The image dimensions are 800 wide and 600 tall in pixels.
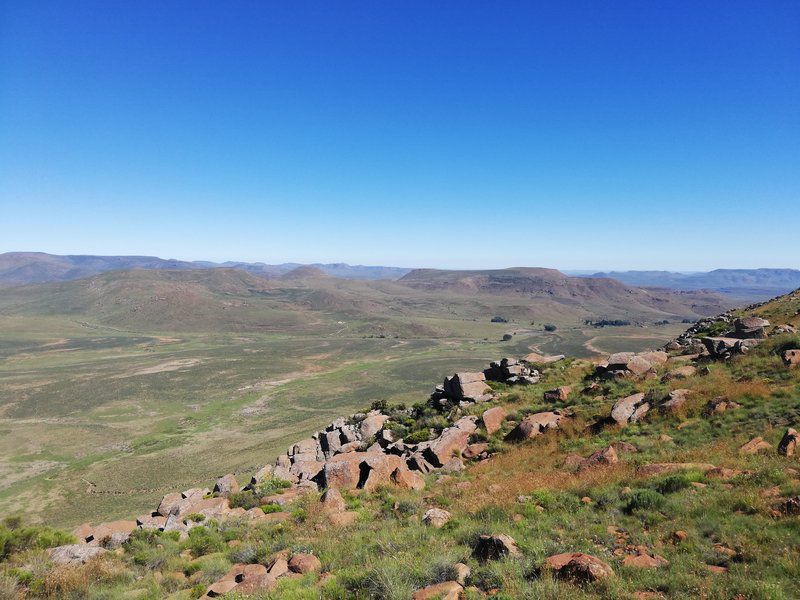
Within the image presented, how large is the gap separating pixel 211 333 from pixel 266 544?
16658 centimetres

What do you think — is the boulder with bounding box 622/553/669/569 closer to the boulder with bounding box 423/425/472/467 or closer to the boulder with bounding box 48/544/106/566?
the boulder with bounding box 423/425/472/467

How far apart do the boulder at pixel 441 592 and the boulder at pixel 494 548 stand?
1158 mm

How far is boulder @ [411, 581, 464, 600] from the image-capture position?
6633mm

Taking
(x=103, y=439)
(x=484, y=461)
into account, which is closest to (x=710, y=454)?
(x=484, y=461)

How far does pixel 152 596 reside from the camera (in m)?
9.17

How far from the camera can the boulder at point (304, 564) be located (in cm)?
890

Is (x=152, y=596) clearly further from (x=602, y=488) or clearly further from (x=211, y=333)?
(x=211, y=333)

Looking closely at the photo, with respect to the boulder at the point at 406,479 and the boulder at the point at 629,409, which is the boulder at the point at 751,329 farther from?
the boulder at the point at 406,479

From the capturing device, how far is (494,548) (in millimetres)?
7941

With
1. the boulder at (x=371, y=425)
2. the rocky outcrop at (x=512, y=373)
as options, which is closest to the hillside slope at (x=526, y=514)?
the boulder at (x=371, y=425)

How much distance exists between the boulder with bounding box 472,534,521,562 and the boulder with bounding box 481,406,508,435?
1127 cm

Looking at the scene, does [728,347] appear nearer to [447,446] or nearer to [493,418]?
[493,418]

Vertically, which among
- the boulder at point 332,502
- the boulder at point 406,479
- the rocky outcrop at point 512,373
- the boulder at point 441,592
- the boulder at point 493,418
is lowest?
the boulder at point 406,479

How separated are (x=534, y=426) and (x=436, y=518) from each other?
8.69 metres
